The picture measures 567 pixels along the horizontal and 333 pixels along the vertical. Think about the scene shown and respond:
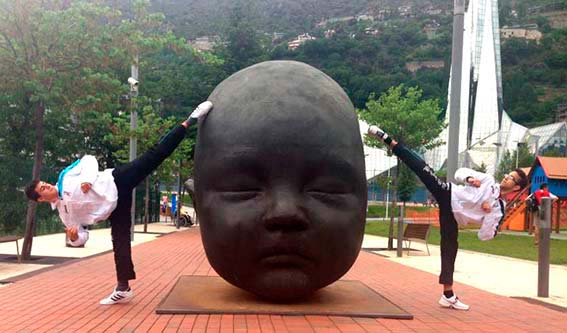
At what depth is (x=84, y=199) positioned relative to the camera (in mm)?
6410

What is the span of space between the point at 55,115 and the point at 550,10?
16374 centimetres

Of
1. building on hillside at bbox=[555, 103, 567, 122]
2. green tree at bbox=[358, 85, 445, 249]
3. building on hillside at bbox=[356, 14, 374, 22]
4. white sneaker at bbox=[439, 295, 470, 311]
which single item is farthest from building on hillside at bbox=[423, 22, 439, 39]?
white sneaker at bbox=[439, 295, 470, 311]

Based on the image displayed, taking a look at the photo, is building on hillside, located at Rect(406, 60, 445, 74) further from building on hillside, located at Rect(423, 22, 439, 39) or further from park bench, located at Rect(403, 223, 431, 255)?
park bench, located at Rect(403, 223, 431, 255)

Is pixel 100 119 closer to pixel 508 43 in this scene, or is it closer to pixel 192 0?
pixel 508 43

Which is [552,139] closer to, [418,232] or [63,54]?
[418,232]

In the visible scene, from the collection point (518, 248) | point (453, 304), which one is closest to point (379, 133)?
point (453, 304)

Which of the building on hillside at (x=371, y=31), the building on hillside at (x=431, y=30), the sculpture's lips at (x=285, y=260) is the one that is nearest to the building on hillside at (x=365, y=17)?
the building on hillside at (x=431, y=30)

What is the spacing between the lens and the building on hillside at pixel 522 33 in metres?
130

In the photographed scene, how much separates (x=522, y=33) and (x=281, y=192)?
145m

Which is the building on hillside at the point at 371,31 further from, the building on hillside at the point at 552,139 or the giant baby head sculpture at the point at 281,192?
the giant baby head sculpture at the point at 281,192

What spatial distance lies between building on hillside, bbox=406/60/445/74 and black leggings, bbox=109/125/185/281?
388 feet

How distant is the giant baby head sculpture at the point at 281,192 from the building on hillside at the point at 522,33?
136 meters

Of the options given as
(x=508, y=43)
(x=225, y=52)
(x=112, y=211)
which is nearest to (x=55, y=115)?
(x=112, y=211)

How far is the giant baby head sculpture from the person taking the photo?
6.02 meters
